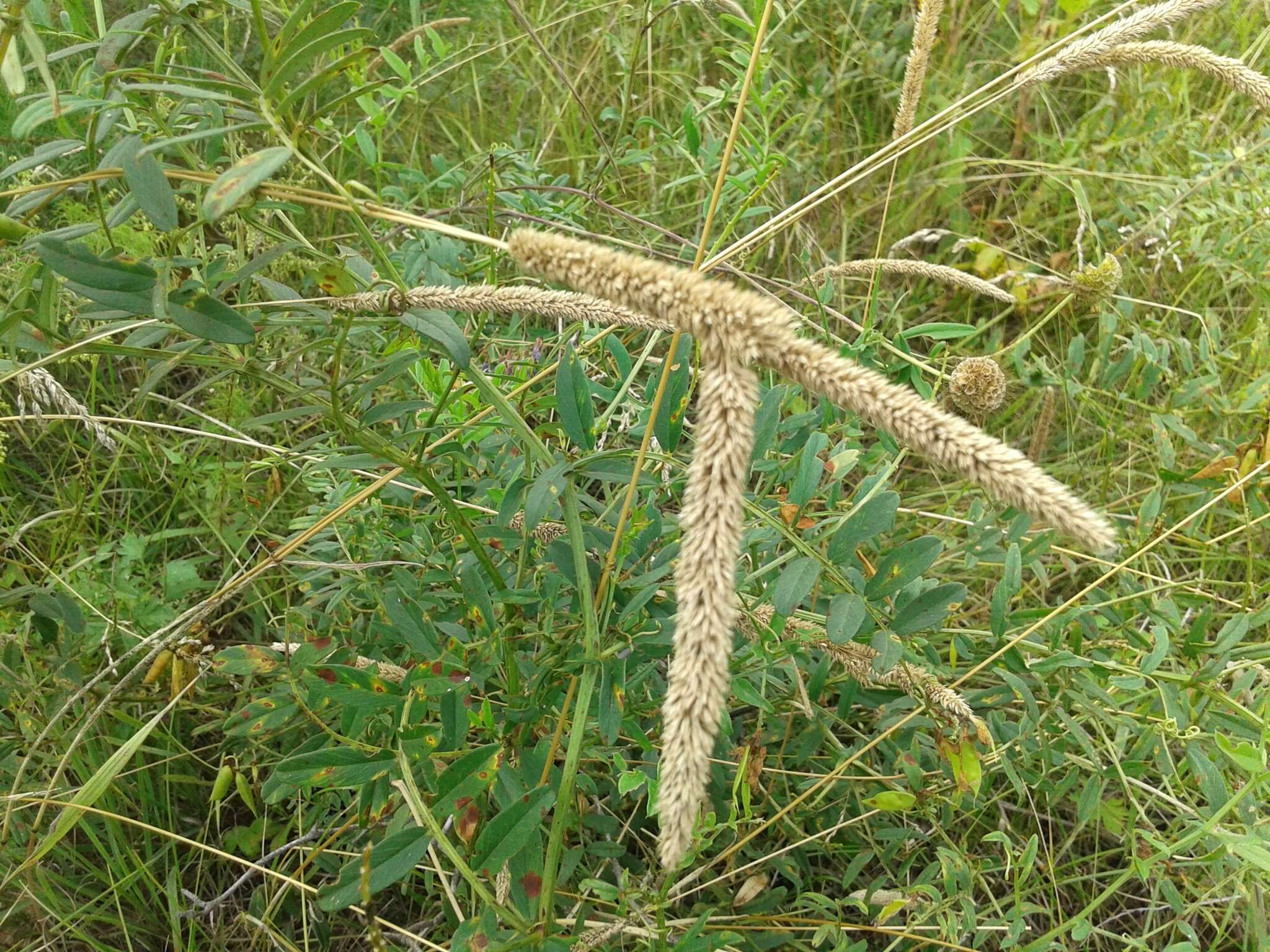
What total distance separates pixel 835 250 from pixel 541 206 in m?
1.11

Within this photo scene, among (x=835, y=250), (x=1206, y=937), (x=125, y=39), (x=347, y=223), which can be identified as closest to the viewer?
(x=125, y=39)

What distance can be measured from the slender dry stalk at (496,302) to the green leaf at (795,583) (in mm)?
357

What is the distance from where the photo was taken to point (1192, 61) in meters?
1.44

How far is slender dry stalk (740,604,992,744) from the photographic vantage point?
1.31 metres

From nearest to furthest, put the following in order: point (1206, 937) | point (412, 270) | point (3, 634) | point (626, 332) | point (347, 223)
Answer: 1. point (412, 270)
2. point (3, 634)
3. point (1206, 937)
4. point (626, 332)
5. point (347, 223)

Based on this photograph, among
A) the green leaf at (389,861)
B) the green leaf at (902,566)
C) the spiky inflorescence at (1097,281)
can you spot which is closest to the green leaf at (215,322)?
the green leaf at (389,861)

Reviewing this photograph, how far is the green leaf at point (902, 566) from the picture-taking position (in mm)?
1287

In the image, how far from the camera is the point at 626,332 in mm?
2117

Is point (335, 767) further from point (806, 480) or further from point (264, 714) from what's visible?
point (806, 480)

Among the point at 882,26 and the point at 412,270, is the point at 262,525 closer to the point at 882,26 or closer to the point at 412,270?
the point at 412,270

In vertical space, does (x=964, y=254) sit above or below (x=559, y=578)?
below

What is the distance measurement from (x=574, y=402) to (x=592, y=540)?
0.21 m

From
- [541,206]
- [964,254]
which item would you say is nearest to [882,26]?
[964,254]

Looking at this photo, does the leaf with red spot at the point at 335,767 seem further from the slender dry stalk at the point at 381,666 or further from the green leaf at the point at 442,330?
the green leaf at the point at 442,330
